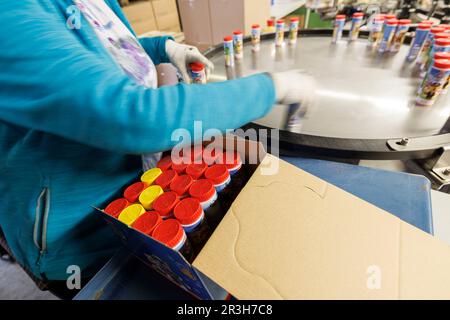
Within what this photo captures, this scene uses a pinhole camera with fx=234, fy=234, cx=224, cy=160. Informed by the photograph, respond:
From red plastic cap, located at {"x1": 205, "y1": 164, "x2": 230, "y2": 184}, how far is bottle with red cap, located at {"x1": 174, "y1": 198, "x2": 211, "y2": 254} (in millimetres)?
70

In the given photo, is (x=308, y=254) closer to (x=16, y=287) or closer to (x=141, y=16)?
(x=16, y=287)

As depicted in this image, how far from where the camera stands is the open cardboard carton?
37cm

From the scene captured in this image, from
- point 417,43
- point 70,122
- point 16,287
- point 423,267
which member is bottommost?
point 16,287

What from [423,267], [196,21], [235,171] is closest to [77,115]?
[235,171]

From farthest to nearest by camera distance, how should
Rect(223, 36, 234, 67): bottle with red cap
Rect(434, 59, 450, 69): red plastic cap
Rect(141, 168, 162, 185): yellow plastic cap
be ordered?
Rect(223, 36, 234, 67): bottle with red cap
Rect(434, 59, 450, 69): red plastic cap
Rect(141, 168, 162, 185): yellow plastic cap

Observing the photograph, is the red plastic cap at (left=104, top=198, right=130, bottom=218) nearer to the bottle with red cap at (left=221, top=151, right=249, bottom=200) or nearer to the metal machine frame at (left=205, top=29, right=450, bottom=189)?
the bottle with red cap at (left=221, top=151, right=249, bottom=200)

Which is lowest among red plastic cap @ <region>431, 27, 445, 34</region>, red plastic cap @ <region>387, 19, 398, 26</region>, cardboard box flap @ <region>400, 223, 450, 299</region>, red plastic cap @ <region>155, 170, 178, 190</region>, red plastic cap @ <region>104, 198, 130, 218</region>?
cardboard box flap @ <region>400, 223, 450, 299</region>

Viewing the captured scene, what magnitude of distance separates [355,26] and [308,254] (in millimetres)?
1460

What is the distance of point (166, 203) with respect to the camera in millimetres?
494

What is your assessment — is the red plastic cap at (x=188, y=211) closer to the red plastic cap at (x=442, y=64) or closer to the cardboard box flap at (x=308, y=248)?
the cardboard box flap at (x=308, y=248)

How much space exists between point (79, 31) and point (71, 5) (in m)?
0.06

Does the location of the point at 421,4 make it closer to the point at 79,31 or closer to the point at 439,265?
the point at 439,265

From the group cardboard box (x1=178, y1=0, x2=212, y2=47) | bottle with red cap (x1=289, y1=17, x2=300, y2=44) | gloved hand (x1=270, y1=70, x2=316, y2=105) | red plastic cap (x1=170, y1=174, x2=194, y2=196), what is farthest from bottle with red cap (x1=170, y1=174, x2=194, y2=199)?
cardboard box (x1=178, y1=0, x2=212, y2=47)
